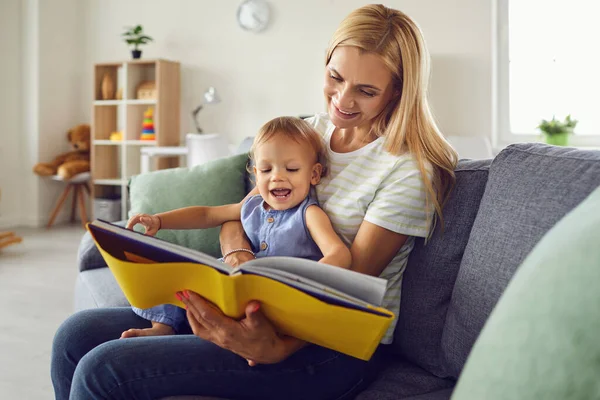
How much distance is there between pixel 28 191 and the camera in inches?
225

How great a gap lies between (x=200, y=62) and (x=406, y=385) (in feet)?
15.6

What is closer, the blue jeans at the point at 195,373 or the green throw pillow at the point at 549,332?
the green throw pillow at the point at 549,332

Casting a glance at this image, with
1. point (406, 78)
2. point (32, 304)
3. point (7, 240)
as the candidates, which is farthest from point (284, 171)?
point (7, 240)

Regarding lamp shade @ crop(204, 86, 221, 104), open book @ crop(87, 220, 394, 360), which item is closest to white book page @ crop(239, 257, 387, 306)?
open book @ crop(87, 220, 394, 360)

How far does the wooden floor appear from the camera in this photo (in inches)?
86.5

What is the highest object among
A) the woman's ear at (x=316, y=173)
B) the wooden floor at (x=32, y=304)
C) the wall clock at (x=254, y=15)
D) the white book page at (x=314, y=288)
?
the wall clock at (x=254, y=15)

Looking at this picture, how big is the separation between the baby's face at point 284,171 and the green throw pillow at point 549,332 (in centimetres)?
70

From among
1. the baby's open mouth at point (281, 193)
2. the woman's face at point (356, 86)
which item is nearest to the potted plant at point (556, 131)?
the woman's face at point (356, 86)

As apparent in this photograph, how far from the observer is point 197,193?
2020 millimetres

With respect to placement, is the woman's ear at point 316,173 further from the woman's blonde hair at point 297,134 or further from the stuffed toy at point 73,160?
the stuffed toy at point 73,160

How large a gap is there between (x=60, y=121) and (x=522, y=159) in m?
5.53

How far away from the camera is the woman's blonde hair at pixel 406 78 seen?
1.26m

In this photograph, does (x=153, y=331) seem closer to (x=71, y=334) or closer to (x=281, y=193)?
(x=71, y=334)

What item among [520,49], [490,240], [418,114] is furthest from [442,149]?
[520,49]
